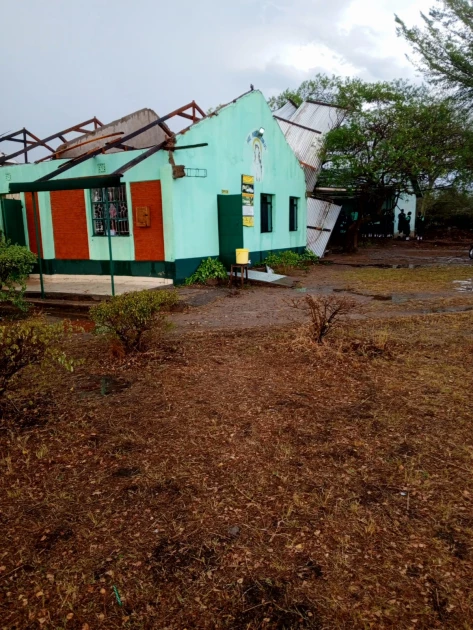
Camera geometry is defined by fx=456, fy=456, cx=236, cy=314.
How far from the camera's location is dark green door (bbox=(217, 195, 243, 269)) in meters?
12.6

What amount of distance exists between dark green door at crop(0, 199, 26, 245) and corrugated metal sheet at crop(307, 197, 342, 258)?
1132 centimetres

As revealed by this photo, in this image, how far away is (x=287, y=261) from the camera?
16453 mm

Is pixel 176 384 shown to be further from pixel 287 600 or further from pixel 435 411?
pixel 287 600

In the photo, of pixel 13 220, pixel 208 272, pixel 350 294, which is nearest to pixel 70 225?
pixel 13 220

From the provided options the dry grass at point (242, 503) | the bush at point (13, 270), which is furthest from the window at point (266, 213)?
the dry grass at point (242, 503)

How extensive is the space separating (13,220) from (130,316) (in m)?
9.77

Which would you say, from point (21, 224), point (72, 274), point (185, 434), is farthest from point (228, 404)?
point (21, 224)

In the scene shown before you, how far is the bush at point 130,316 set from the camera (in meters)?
5.20

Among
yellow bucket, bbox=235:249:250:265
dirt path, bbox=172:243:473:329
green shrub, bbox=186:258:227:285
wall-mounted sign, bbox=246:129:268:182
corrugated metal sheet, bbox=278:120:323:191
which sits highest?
corrugated metal sheet, bbox=278:120:323:191

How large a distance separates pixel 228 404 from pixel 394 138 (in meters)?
17.2

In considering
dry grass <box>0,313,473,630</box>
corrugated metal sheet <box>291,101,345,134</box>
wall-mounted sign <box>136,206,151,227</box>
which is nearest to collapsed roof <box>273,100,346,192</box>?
corrugated metal sheet <box>291,101,345,134</box>

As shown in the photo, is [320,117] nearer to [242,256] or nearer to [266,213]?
[266,213]

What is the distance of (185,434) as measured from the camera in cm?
366

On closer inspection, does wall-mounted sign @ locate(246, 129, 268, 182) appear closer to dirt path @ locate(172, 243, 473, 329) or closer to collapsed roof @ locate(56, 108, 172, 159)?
collapsed roof @ locate(56, 108, 172, 159)
